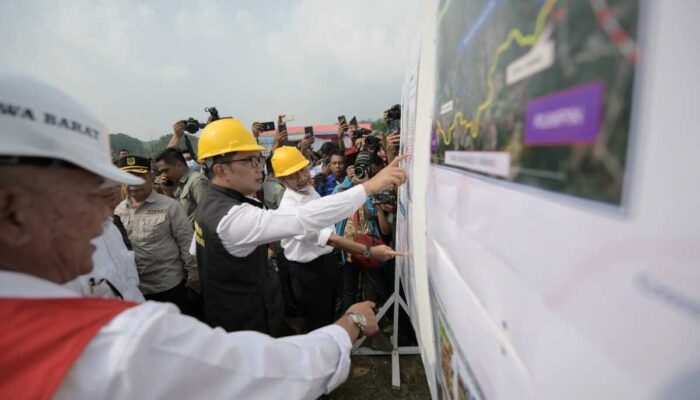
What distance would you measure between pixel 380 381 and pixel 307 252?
150 cm

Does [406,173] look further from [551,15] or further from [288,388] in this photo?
[551,15]

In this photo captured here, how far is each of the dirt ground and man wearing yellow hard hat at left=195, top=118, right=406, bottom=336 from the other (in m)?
1.23

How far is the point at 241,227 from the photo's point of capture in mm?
1860

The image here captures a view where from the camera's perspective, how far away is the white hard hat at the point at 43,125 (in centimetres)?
72

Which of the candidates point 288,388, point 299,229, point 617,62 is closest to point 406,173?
point 299,229

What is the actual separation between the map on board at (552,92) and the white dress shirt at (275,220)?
1.16 metres

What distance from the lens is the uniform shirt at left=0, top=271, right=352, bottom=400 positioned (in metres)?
0.67

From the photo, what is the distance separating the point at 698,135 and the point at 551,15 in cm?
28

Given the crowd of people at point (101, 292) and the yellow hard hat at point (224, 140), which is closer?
the crowd of people at point (101, 292)

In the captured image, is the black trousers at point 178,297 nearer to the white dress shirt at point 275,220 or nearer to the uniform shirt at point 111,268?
the uniform shirt at point 111,268

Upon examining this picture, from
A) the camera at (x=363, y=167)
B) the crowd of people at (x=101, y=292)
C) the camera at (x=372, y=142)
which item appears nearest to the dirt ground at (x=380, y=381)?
the crowd of people at (x=101, y=292)

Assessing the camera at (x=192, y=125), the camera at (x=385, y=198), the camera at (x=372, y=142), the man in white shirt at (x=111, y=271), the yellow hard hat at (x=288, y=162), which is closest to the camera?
the man in white shirt at (x=111, y=271)

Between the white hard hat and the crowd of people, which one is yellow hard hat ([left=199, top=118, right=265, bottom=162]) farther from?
the white hard hat

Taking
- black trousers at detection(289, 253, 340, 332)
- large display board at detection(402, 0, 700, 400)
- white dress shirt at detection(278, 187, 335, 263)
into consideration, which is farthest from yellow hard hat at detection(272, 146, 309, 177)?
large display board at detection(402, 0, 700, 400)
